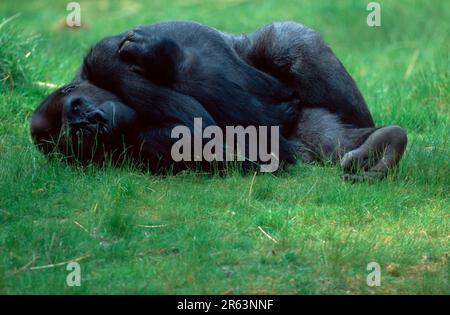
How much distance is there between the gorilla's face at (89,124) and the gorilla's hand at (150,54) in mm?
228

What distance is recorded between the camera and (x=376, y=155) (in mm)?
4590

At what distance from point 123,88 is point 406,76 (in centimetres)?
365

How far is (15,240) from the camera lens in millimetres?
3842

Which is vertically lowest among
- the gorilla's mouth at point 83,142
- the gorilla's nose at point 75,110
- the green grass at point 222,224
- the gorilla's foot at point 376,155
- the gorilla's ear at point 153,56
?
the green grass at point 222,224

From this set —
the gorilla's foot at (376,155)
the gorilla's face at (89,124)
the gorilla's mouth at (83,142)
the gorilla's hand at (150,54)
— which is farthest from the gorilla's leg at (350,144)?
the gorilla's mouth at (83,142)

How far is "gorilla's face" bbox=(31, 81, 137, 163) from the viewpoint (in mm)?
4645

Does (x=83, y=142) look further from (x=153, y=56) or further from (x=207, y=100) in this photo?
(x=207, y=100)

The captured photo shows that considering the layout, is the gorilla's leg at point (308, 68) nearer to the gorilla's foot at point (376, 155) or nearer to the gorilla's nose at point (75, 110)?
the gorilla's foot at point (376, 155)

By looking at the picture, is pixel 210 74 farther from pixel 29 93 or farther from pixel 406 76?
pixel 406 76

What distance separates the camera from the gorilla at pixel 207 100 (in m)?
4.66

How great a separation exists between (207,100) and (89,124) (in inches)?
26.2

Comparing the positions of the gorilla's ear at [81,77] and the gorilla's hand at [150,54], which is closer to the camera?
the gorilla's hand at [150,54]

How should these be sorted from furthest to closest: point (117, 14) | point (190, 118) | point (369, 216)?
point (117, 14)
point (190, 118)
point (369, 216)
